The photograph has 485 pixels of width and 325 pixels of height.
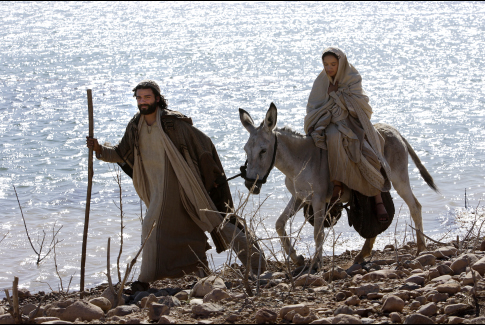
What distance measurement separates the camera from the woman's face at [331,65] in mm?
6875

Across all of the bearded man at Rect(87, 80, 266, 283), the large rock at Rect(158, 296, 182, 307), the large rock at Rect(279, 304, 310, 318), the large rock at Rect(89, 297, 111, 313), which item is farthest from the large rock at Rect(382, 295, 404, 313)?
the bearded man at Rect(87, 80, 266, 283)

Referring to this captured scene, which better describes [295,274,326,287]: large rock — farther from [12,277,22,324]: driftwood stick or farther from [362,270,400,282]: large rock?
[12,277,22,324]: driftwood stick

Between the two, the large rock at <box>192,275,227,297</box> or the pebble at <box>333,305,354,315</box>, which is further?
the large rock at <box>192,275,227,297</box>

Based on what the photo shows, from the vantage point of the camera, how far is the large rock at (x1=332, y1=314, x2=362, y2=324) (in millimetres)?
4180

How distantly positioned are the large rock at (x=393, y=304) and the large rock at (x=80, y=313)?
1.90 metres

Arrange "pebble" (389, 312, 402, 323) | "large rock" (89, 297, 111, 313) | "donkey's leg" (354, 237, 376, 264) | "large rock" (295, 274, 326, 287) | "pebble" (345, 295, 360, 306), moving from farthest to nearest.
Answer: "donkey's leg" (354, 237, 376, 264) < "large rock" (295, 274, 326, 287) < "large rock" (89, 297, 111, 313) < "pebble" (345, 295, 360, 306) < "pebble" (389, 312, 402, 323)

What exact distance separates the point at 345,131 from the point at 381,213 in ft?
3.20

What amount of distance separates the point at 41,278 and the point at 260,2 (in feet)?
175

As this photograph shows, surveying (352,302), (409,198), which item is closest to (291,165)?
(409,198)

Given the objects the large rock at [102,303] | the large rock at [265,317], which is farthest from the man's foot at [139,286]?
the large rock at [265,317]

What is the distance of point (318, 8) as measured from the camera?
2175 inches

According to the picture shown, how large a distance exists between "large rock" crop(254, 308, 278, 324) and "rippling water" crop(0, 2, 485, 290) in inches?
61.5

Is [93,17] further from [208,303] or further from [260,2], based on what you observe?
[208,303]

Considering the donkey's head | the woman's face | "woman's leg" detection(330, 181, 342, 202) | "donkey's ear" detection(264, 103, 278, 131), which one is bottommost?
"woman's leg" detection(330, 181, 342, 202)
